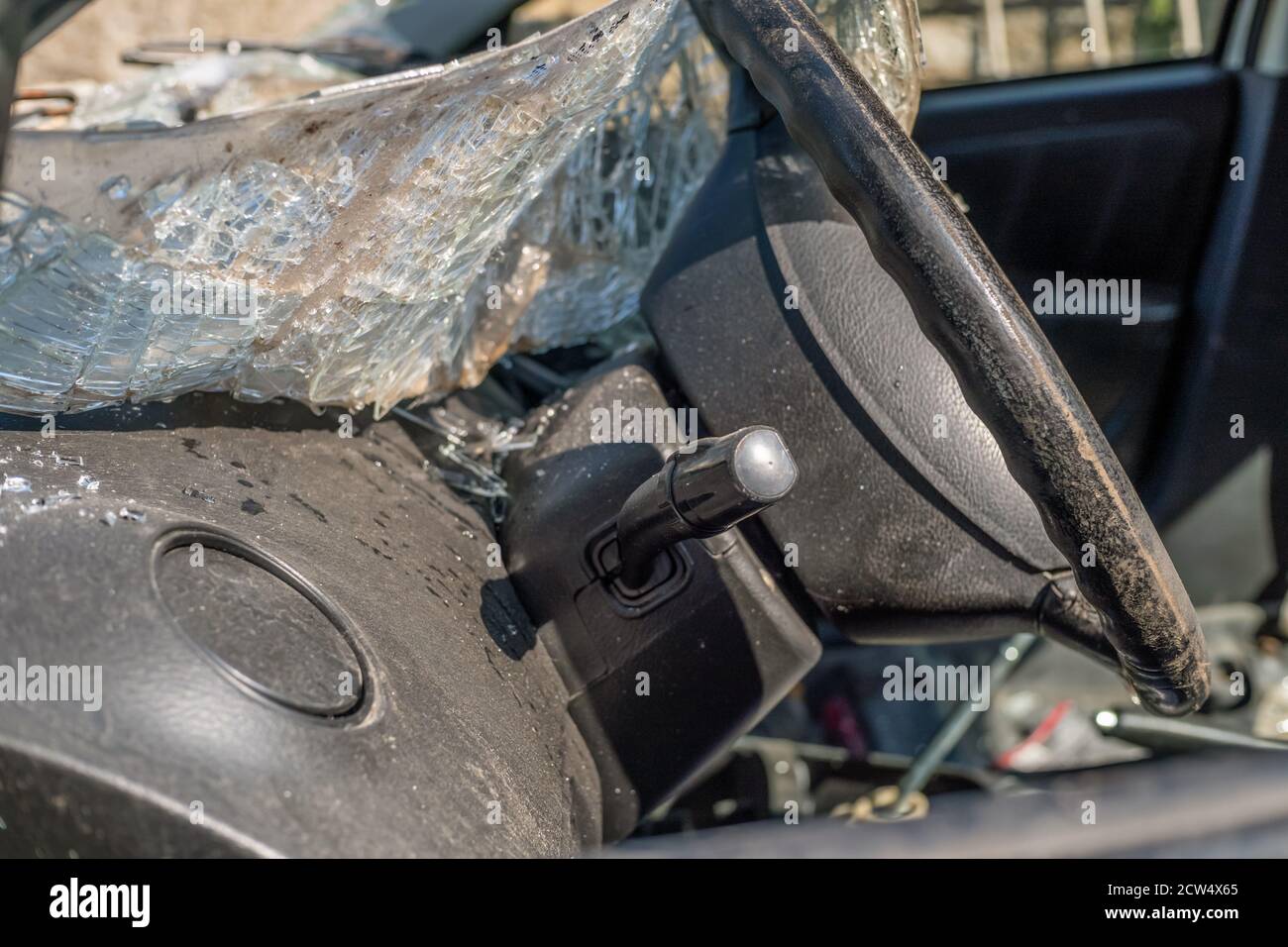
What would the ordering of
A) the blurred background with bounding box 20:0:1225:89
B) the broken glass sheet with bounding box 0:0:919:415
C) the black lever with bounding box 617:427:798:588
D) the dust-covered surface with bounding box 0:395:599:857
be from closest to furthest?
the dust-covered surface with bounding box 0:395:599:857 < the black lever with bounding box 617:427:798:588 < the broken glass sheet with bounding box 0:0:919:415 < the blurred background with bounding box 20:0:1225:89

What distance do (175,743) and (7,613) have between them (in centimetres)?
13

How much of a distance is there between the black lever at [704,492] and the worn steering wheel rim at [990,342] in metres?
0.15

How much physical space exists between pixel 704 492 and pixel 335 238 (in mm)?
374

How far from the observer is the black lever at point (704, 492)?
901mm

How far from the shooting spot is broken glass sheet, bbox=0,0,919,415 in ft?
3.31

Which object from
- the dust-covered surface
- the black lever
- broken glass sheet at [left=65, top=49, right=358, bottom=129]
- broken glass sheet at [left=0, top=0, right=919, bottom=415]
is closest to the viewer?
the dust-covered surface

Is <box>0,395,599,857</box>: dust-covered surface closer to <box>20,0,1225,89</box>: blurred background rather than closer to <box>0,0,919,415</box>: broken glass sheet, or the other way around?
<box>0,0,919,415</box>: broken glass sheet

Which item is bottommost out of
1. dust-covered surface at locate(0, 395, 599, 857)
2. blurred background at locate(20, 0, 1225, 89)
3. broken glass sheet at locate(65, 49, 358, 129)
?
dust-covered surface at locate(0, 395, 599, 857)

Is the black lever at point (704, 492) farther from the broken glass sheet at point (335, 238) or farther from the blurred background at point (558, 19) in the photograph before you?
the blurred background at point (558, 19)

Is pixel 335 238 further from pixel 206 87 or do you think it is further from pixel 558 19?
pixel 558 19

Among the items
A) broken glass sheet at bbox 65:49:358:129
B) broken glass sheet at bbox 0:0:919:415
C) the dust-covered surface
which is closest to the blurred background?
broken glass sheet at bbox 65:49:358:129

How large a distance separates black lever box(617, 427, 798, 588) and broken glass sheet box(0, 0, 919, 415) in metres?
0.28

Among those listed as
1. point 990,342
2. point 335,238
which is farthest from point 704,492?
point 335,238
